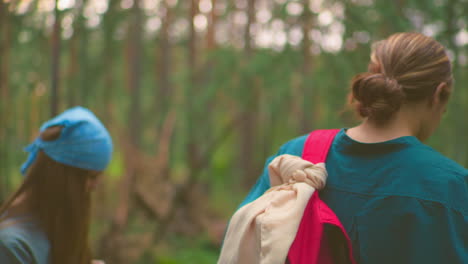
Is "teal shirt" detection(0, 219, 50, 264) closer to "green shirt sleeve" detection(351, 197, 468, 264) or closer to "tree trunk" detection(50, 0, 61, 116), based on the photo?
"green shirt sleeve" detection(351, 197, 468, 264)

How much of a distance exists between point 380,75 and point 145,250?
6.03 metres

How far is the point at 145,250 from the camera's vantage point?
21.7 ft

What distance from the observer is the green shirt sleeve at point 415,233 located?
3.85 feet

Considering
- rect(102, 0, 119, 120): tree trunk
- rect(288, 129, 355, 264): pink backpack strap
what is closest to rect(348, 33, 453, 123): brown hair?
rect(288, 129, 355, 264): pink backpack strap

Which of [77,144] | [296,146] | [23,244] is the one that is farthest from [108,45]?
[296,146]

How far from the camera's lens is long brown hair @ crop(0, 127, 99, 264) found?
1724 mm

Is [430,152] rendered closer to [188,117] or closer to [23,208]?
[23,208]

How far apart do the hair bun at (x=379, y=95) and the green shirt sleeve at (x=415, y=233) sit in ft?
1.02

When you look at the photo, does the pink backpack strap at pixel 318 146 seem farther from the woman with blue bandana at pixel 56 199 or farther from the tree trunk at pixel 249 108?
the tree trunk at pixel 249 108

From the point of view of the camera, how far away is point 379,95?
136cm

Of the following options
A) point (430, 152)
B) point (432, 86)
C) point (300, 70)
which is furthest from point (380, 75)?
point (300, 70)

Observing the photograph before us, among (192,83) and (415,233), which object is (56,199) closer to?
(415,233)

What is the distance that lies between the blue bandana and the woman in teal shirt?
0.98 metres

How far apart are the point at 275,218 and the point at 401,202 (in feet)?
1.30
